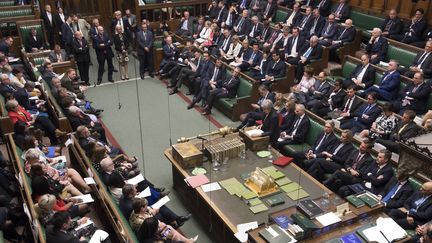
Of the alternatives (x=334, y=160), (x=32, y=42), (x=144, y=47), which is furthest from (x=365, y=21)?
(x=32, y=42)

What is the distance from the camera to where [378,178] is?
4.84 m

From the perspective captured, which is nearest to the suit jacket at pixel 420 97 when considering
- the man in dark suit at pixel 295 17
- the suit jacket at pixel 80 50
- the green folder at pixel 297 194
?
the green folder at pixel 297 194

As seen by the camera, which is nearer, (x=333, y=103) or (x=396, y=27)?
(x=333, y=103)

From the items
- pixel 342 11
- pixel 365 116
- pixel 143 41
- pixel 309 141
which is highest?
pixel 342 11

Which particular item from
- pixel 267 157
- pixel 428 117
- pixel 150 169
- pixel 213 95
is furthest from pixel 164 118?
pixel 428 117

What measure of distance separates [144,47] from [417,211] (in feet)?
21.8

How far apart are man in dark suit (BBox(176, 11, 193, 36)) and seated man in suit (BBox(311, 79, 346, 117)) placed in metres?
4.61

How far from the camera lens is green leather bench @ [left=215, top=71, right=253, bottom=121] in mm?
7387

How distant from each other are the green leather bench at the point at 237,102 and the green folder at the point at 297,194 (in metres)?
2.90

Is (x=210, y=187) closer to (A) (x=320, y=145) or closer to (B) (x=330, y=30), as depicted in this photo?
(A) (x=320, y=145)

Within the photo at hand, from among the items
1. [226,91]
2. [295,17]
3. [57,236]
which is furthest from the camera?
[295,17]

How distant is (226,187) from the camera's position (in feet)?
15.6

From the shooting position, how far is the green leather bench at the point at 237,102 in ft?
24.2

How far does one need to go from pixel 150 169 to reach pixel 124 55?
13.8ft
